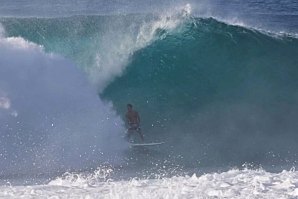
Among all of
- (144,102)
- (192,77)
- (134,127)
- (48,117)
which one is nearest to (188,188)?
(134,127)

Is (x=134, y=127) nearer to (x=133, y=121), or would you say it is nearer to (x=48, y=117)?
(x=133, y=121)

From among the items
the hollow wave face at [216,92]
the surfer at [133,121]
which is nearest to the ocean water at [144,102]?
the hollow wave face at [216,92]

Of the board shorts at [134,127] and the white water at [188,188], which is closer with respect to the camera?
the white water at [188,188]

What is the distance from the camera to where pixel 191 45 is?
17984 mm

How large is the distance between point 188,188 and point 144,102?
6.69 meters

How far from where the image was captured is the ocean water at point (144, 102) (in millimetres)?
12906

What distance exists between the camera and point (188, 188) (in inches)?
396

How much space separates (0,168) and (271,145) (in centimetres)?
656

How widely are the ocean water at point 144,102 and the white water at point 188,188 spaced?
0.15 ft

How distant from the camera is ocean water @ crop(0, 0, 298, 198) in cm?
1291

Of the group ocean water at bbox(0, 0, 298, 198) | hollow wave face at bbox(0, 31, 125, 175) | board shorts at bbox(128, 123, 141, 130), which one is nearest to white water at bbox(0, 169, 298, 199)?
ocean water at bbox(0, 0, 298, 198)

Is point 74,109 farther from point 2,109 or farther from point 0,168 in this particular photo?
point 0,168

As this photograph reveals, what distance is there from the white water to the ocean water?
5 cm

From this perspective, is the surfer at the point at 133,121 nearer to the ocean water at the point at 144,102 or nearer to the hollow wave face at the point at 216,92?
the ocean water at the point at 144,102
